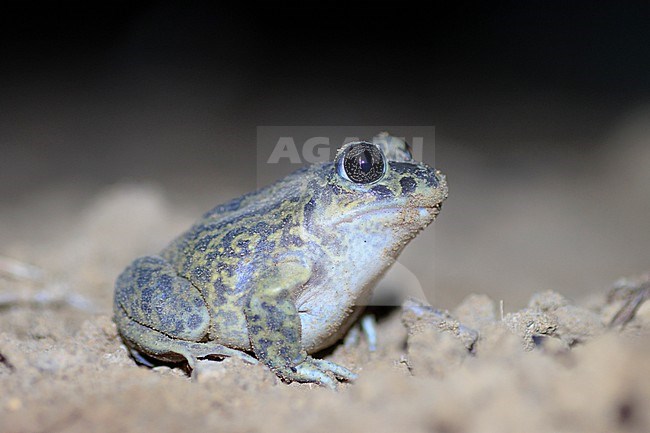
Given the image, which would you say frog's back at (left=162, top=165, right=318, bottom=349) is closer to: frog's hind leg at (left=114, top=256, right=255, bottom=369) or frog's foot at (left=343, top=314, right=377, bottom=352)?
frog's hind leg at (left=114, top=256, right=255, bottom=369)

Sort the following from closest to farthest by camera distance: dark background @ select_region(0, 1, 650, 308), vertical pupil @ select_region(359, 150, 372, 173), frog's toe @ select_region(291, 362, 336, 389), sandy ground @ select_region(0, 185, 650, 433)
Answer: sandy ground @ select_region(0, 185, 650, 433), frog's toe @ select_region(291, 362, 336, 389), vertical pupil @ select_region(359, 150, 372, 173), dark background @ select_region(0, 1, 650, 308)

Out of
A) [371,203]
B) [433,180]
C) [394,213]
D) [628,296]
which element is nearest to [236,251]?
[371,203]

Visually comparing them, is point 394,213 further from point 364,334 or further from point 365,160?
point 364,334

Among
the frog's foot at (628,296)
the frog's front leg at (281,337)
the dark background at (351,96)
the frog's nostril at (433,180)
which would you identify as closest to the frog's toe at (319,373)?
the frog's front leg at (281,337)

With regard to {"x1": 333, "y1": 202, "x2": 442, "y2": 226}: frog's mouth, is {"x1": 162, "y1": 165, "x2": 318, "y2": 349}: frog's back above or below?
below

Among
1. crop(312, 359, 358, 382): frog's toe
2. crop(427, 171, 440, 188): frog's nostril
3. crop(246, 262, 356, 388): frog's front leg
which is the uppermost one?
crop(427, 171, 440, 188): frog's nostril

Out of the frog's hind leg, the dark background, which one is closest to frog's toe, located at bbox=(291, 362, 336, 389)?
the frog's hind leg

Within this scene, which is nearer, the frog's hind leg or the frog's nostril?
the frog's hind leg
